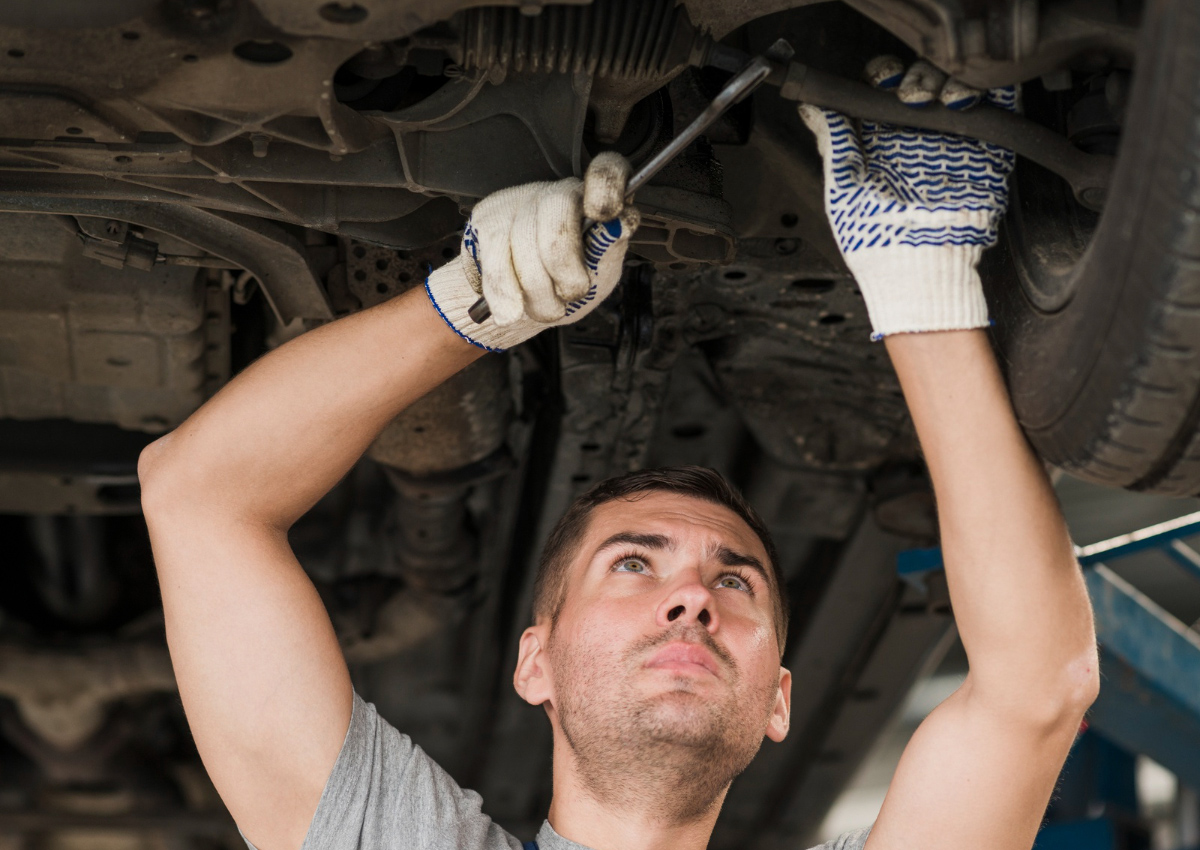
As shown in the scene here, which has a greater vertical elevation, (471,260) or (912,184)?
(912,184)

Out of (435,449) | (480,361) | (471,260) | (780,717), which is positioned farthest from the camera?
(435,449)

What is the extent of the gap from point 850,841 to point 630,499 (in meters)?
0.55

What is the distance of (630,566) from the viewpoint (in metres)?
1.71

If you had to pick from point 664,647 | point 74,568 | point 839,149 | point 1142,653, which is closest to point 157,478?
point 664,647

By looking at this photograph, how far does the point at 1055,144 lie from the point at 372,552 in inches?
74.2

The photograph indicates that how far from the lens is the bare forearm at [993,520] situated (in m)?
1.26

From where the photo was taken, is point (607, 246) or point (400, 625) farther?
point (400, 625)

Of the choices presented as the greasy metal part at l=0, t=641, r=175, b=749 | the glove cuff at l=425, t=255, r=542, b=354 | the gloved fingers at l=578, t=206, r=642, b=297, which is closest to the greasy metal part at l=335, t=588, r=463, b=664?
the greasy metal part at l=0, t=641, r=175, b=749

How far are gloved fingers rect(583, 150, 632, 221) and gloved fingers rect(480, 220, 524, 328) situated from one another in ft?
0.33

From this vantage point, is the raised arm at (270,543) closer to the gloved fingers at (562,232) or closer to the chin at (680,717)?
the gloved fingers at (562,232)

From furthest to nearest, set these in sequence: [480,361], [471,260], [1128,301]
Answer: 1. [480,361]
2. [471,260]
3. [1128,301]

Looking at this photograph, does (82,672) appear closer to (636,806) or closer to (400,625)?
(400,625)

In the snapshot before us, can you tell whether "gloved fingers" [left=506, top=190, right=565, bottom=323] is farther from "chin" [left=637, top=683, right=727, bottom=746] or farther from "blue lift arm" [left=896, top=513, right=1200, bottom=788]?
"blue lift arm" [left=896, top=513, right=1200, bottom=788]

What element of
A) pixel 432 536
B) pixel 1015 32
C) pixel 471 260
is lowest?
pixel 432 536
